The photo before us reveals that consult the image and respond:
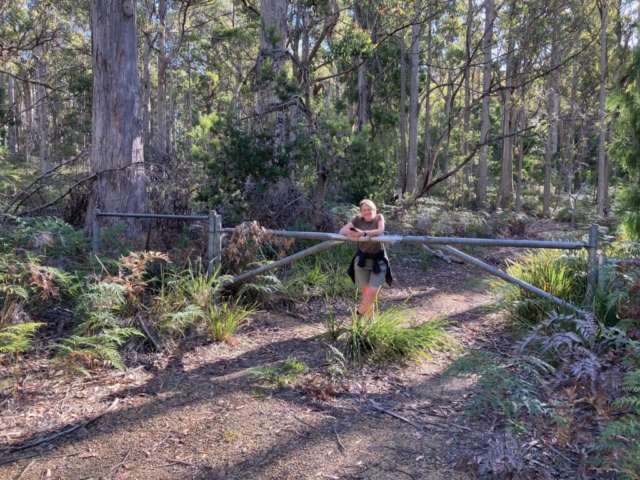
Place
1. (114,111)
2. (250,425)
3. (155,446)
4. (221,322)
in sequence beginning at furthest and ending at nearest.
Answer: (114,111)
(221,322)
(250,425)
(155,446)

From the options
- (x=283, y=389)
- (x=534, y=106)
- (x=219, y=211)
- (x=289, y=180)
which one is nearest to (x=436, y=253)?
(x=289, y=180)

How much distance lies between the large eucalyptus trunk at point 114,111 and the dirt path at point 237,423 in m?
3.88

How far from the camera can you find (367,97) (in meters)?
21.3

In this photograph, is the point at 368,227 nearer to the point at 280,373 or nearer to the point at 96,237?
the point at 280,373

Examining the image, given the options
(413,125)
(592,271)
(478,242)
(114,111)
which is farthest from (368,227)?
(413,125)

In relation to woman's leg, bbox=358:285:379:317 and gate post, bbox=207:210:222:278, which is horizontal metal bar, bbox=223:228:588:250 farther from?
gate post, bbox=207:210:222:278

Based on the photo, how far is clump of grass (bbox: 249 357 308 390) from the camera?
14.8ft

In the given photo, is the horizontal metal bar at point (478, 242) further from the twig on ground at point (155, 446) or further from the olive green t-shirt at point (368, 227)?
the twig on ground at point (155, 446)

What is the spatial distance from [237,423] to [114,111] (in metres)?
5.98

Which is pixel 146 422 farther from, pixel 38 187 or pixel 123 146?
pixel 38 187

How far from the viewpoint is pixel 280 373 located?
185 inches

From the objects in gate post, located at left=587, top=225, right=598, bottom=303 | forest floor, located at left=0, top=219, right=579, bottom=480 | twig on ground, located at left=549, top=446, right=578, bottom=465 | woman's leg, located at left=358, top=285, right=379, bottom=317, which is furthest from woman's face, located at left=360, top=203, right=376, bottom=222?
twig on ground, located at left=549, top=446, right=578, bottom=465

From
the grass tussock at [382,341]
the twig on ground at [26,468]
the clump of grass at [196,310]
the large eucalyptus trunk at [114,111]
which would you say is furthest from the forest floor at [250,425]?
the large eucalyptus trunk at [114,111]

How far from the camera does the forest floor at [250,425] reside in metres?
3.27
